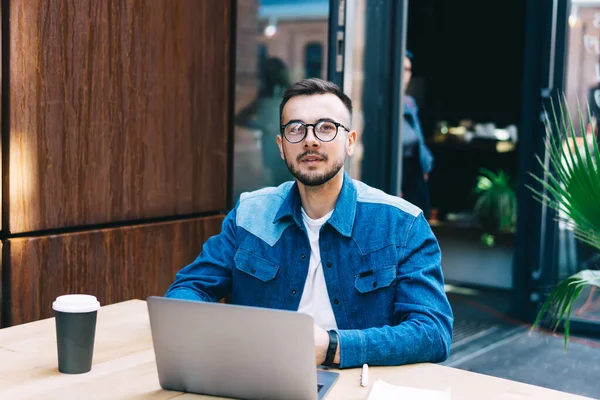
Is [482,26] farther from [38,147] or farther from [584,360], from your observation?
[38,147]

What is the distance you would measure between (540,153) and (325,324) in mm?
3352

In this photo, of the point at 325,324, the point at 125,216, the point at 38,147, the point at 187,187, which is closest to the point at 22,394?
the point at 325,324

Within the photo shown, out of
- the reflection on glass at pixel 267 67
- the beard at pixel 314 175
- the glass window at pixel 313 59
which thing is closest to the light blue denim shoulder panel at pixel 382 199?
the beard at pixel 314 175

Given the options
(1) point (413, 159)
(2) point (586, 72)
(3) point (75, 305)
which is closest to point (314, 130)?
(3) point (75, 305)

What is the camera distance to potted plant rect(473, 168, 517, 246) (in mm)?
7016

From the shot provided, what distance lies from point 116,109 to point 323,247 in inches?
53.6

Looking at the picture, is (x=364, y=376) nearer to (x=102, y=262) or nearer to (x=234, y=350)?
(x=234, y=350)

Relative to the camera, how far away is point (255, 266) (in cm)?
185

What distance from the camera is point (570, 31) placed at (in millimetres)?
4633

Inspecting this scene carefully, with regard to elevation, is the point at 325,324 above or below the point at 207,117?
below

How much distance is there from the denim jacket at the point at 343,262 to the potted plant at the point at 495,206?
535cm

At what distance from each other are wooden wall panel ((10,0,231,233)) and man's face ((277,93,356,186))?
3.69 ft

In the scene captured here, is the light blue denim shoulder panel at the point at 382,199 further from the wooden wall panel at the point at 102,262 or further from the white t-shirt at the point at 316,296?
the wooden wall panel at the point at 102,262

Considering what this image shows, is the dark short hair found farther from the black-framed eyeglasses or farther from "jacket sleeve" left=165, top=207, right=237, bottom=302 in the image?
"jacket sleeve" left=165, top=207, right=237, bottom=302
